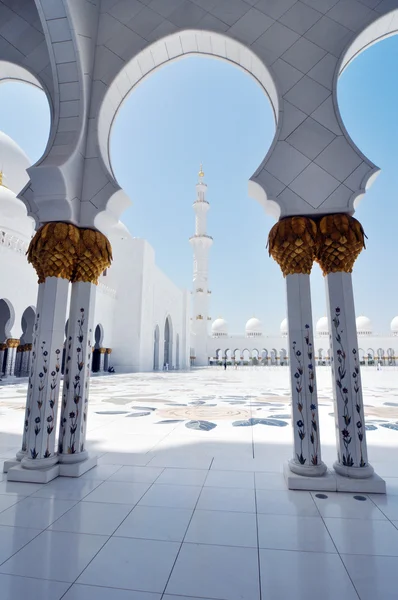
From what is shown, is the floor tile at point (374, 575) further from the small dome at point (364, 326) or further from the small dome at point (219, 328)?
the small dome at point (364, 326)

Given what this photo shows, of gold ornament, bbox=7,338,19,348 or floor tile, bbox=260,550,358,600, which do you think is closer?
floor tile, bbox=260,550,358,600

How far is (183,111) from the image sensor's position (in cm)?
387

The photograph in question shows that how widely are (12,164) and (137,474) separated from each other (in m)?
11.7

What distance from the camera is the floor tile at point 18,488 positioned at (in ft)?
5.75

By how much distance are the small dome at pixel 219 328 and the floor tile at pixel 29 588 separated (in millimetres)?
26645

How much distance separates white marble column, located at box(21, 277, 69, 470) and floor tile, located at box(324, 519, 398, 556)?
151cm

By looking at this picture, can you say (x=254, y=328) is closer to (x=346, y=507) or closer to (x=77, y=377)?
(x=77, y=377)

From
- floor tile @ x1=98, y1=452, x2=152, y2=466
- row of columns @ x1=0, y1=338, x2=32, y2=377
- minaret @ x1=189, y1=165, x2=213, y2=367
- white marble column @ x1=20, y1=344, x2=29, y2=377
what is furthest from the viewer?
minaret @ x1=189, y1=165, x2=213, y2=367

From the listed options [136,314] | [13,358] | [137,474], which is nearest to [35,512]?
[137,474]

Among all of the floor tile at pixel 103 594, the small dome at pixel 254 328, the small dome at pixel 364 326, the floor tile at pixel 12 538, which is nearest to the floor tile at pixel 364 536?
the floor tile at pixel 103 594

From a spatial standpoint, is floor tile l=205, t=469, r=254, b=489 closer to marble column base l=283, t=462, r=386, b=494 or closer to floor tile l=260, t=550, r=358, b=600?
marble column base l=283, t=462, r=386, b=494

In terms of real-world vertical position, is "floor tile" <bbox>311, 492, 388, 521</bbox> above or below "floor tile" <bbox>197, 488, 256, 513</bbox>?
below

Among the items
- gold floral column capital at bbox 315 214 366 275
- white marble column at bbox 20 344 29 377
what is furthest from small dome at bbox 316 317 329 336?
gold floral column capital at bbox 315 214 366 275

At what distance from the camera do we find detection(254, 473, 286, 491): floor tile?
5.99 ft
